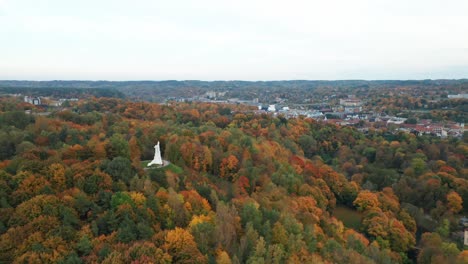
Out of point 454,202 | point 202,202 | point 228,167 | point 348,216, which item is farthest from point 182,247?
point 454,202

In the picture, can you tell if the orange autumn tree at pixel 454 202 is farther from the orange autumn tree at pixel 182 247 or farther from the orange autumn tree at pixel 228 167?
the orange autumn tree at pixel 182 247

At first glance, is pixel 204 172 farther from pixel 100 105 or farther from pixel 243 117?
pixel 100 105

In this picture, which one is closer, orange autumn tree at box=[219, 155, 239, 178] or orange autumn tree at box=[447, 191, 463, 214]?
orange autumn tree at box=[219, 155, 239, 178]

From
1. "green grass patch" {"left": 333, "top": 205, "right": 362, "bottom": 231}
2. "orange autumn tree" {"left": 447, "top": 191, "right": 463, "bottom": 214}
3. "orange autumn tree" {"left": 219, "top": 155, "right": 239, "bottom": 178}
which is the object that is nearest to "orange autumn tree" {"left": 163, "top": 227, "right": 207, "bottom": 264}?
"orange autumn tree" {"left": 219, "top": 155, "right": 239, "bottom": 178}

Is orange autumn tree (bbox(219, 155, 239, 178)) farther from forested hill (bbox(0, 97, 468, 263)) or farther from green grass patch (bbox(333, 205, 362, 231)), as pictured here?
green grass patch (bbox(333, 205, 362, 231))

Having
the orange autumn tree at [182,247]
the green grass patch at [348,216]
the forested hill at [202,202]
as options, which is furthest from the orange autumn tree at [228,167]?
the orange autumn tree at [182,247]
